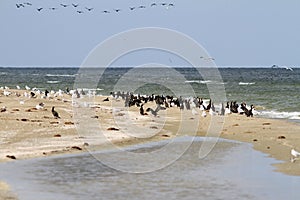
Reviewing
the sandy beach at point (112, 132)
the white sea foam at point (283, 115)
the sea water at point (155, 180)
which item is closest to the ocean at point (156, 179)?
the sea water at point (155, 180)

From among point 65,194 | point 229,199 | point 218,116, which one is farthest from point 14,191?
point 218,116

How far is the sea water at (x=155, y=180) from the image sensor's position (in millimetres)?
12227

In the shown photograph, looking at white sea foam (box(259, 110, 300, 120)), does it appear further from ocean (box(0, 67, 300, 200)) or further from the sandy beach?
Answer: ocean (box(0, 67, 300, 200))

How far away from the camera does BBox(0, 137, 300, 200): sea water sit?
1223 centimetres

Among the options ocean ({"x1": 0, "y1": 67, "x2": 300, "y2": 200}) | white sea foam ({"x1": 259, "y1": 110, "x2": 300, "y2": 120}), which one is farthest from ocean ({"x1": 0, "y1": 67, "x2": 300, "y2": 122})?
ocean ({"x1": 0, "y1": 67, "x2": 300, "y2": 200})

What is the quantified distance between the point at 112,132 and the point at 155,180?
900 centimetres

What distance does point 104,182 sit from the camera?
13469 millimetres

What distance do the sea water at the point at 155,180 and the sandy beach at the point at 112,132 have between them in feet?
2.25

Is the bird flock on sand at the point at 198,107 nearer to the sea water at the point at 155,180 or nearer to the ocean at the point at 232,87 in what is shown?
the ocean at the point at 232,87

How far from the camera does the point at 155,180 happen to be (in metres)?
13.8

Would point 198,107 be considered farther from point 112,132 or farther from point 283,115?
point 112,132

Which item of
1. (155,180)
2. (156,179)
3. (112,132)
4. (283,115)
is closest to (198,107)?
(283,115)

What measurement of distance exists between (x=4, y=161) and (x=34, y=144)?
3.02m

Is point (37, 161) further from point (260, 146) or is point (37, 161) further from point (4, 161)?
point (260, 146)
